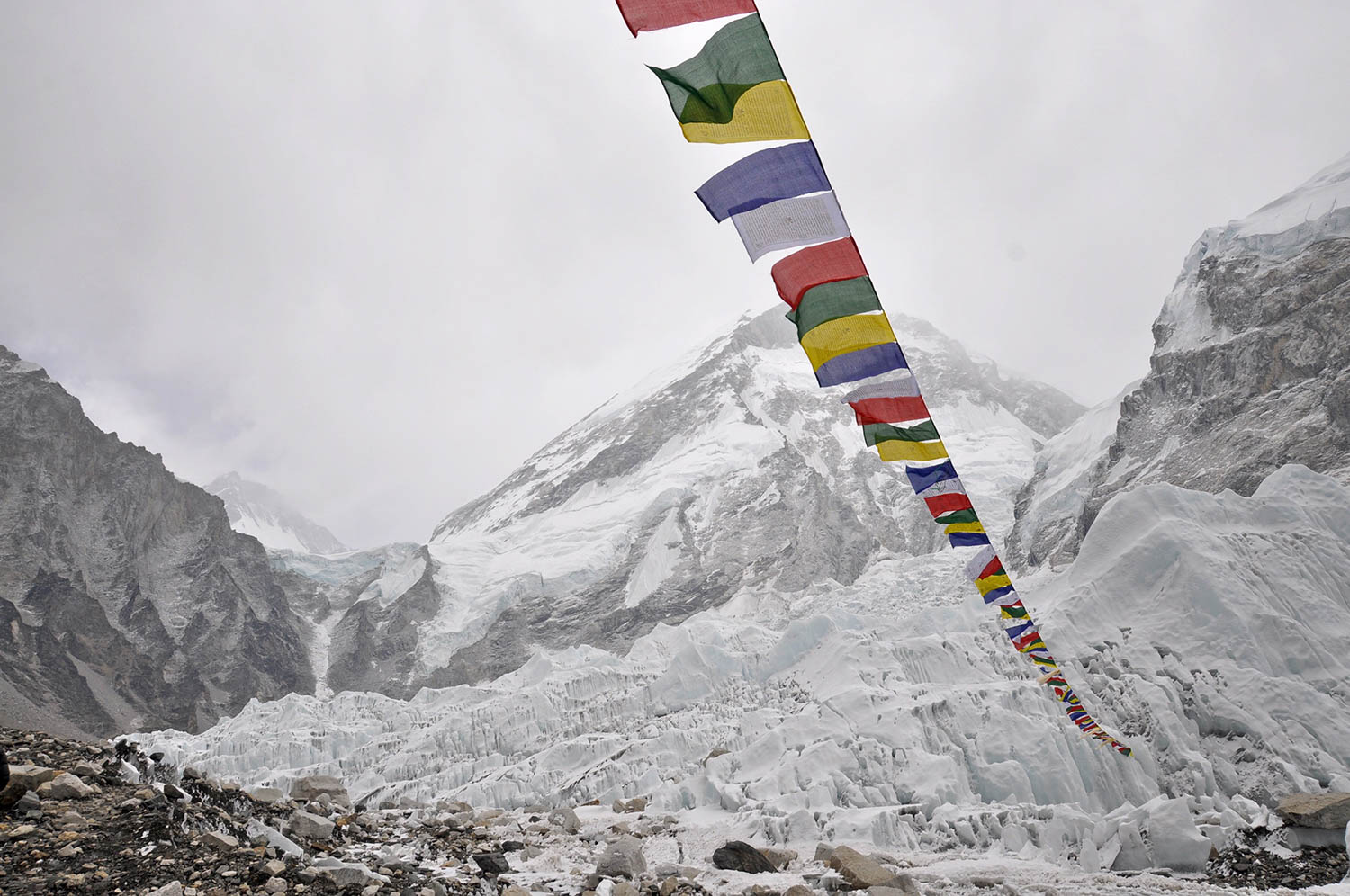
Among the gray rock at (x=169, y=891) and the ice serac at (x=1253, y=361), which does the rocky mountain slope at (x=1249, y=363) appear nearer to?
the ice serac at (x=1253, y=361)

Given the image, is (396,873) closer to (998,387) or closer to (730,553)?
(730,553)

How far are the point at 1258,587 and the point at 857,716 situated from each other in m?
8.29

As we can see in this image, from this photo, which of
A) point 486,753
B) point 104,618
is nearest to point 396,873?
point 486,753

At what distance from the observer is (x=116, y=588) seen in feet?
284

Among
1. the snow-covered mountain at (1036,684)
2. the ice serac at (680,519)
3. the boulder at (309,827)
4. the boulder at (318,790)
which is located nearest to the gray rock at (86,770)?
the boulder at (309,827)

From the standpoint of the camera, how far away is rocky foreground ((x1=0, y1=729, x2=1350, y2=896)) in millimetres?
5133

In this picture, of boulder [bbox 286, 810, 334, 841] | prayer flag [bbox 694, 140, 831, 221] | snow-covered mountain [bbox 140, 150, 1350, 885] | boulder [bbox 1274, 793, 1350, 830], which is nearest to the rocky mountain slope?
snow-covered mountain [bbox 140, 150, 1350, 885]

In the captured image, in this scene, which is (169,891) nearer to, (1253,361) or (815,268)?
(815,268)

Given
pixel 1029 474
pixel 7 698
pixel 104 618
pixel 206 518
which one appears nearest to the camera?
pixel 7 698

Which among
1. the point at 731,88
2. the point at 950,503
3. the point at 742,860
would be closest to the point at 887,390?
the point at 950,503

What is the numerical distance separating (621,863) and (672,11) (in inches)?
302

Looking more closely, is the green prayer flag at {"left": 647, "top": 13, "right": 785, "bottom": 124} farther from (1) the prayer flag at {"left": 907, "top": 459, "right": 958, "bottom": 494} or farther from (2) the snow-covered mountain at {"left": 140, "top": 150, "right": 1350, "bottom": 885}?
(2) the snow-covered mountain at {"left": 140, "top": 150, "right": 1350, "bottom": 885}

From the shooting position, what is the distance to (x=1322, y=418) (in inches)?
1834

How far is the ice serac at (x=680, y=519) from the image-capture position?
96.5 metres
